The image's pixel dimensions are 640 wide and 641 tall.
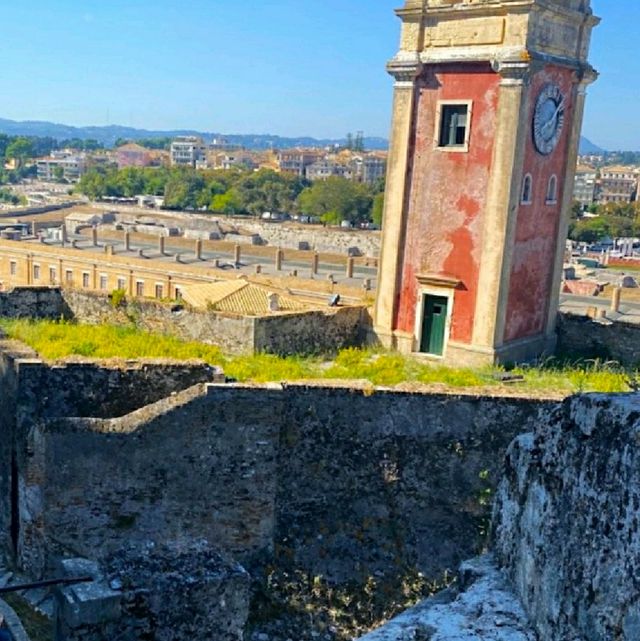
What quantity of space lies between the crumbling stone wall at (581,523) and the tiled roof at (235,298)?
1472 centimetres

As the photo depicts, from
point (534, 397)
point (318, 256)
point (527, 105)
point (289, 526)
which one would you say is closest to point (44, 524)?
point (289, 526)

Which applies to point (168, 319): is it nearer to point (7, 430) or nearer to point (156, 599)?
point (7, 430)

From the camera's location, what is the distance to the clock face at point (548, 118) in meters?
14.3

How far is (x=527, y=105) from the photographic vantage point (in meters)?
13.8

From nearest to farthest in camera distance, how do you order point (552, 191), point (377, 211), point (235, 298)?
point (552, 191)
point (235, 298)
point (377, 211)

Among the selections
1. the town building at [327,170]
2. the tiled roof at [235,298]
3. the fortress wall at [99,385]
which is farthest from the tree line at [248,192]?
the fortress wall at [99,385]

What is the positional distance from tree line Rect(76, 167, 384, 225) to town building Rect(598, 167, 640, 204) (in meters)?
64.7

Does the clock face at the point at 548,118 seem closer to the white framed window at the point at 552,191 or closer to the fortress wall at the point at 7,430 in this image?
the white framed window at the point at 552,191

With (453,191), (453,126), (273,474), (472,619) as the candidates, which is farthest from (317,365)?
(472,619)

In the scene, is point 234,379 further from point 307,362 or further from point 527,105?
point 527,105

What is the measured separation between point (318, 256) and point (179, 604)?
126 feet

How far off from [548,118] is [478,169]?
1.60m

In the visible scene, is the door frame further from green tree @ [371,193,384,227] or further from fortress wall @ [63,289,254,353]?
green tree @ [371,193,384,227]

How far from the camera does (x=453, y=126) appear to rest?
14.5 metres
